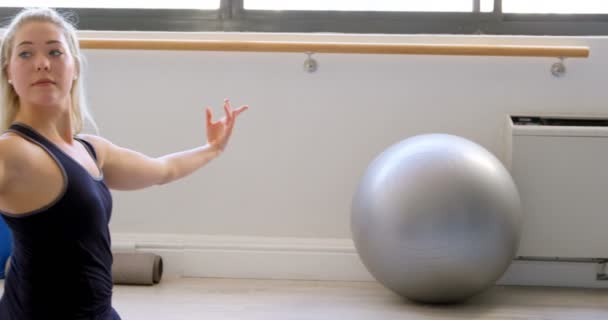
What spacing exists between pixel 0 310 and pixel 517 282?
2.27 meters

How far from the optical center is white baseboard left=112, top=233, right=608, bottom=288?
11.1ft

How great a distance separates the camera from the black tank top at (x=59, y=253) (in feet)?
4.58

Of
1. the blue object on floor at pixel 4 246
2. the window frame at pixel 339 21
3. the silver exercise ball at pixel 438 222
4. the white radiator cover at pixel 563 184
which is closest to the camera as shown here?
the silver exercise ball at pixel 438 222

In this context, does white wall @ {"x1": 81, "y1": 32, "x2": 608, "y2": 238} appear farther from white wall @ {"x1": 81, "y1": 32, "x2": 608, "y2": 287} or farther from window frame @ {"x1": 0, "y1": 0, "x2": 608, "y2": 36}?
window frame @ {"x1": 0, "y1": 0, "x2": 608, "y2": 36}

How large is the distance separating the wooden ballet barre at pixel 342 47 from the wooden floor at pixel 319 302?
837 millimetres

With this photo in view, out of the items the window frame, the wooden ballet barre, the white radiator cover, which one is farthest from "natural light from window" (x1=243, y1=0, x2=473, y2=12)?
the white radiator cover

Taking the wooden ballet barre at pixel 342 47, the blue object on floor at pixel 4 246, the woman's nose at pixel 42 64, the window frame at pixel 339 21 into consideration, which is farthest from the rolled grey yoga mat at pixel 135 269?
the woman's nose at pixel 42 64

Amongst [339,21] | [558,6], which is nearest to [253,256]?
[339,21]

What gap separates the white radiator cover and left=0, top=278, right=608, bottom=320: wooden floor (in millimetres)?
198

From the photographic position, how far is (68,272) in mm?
1431

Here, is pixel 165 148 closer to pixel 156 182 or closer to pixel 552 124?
pixel 552 124

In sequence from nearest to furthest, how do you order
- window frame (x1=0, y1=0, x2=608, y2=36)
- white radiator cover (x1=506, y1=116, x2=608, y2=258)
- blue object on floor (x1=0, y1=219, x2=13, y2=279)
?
white radiator cover (x1=506, y1=116, x2=608, y2=258), blue object on floor (x1=0, y1=219, x2=13, y2=279), window frame (x1=0, y1=0, x2=608, y2=36)

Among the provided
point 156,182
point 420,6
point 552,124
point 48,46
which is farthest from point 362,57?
point 48,46

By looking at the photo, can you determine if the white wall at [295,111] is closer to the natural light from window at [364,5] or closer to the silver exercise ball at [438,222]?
the natural light from window at [364,5]
